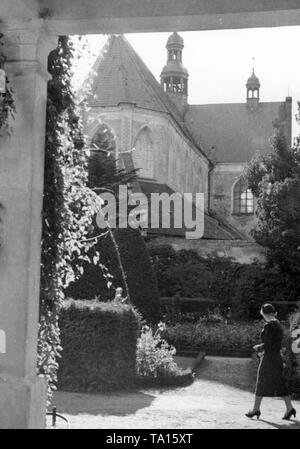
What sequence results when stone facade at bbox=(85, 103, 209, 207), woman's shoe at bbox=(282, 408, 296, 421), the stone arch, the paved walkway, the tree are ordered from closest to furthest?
the paved walkway, woman's shoe at bbox=(282, 408, 296, 421), the tree, stone facade at bbox=(85, 103, 209, 207), the stone arch

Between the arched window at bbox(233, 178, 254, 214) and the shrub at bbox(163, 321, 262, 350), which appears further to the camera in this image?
the arched window at bbox(233, 178, 254, 214)

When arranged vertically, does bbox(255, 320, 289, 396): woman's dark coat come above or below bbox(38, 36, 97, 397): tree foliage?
below

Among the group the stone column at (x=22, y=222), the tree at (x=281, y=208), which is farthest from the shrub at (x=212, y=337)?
the stone column at (x=22, y=222)

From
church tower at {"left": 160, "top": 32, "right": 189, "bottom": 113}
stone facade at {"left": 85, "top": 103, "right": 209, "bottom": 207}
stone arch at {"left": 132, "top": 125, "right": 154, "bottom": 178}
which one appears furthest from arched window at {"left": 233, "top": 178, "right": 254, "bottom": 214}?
stone arch at {"left": 132, "top": 125, "right": 154, "bottom": 178}

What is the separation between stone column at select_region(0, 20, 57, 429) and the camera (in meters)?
5.46

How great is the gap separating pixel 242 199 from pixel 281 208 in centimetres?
2330

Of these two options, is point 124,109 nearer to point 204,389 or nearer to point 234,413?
point 204,389

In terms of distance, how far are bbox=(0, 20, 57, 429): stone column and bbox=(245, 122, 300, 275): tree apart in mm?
21079

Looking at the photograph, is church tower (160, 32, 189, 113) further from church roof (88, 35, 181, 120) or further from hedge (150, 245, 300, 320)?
hedge (150, 245, 300, 320)

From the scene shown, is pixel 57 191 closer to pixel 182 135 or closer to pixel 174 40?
pixel 182 135

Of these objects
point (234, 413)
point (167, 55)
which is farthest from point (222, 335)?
point (167, 55)

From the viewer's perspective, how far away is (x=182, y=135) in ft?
135

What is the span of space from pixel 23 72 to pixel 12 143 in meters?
0.54

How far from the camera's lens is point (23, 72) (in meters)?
5.67
